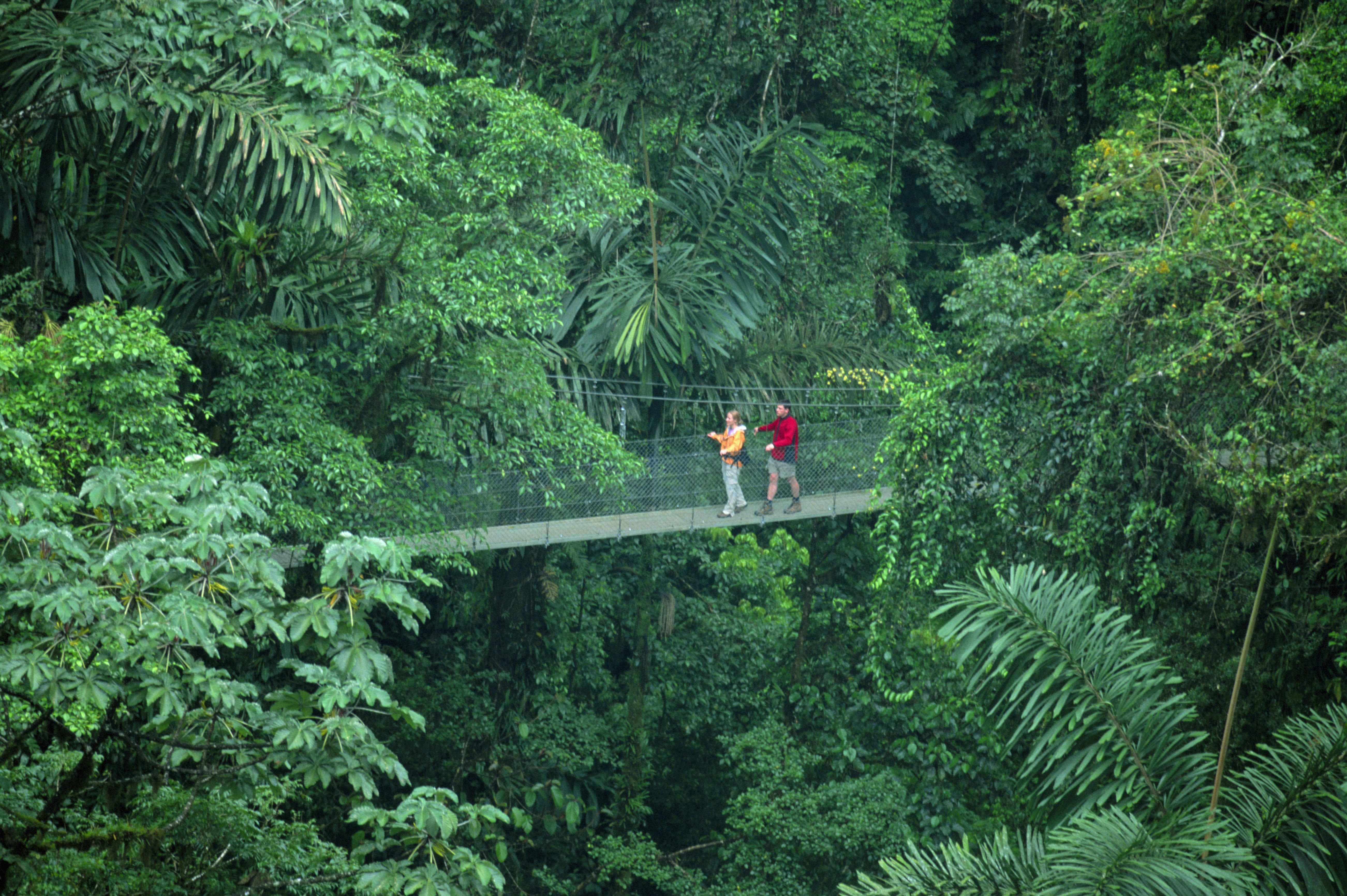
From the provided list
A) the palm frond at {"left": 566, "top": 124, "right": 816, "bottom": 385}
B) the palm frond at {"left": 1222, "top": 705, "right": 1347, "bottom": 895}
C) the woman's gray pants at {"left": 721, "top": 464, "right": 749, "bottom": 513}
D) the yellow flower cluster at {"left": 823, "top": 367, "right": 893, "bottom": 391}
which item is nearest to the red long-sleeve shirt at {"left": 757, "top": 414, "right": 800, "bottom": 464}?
the woman's gray pants at {"left": 721, "top": 464, "right": 749, "bottom": 513}

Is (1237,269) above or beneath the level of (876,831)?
above

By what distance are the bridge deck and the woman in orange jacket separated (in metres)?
0.09

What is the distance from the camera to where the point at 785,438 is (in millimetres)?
10672

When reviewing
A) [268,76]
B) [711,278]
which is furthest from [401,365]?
[711,278]

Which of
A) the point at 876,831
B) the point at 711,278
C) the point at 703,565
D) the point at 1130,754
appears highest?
the point at 711,278

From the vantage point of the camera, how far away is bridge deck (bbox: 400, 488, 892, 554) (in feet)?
30.6

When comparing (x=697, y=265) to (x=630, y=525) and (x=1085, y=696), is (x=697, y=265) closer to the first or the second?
(x=630, y=525)

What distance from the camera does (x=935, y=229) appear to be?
53.4 feet

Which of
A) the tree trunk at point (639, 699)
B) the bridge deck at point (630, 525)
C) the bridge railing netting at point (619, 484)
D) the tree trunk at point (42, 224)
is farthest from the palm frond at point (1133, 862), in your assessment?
the tree trunk at point (639, 699)

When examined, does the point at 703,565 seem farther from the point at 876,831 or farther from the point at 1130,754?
the point at 1130,754

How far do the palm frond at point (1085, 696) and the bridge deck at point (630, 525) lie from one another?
4.76m

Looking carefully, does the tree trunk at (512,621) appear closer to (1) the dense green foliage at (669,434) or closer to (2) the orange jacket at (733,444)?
(1) the dense green foliage at (669,434)

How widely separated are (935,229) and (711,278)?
208 inches

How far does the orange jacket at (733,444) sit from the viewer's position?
1041 cm
